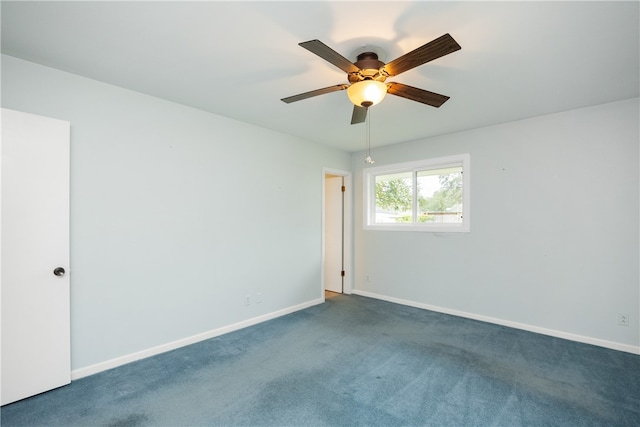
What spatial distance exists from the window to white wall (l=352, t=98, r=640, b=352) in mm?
134

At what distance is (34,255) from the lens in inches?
87.1

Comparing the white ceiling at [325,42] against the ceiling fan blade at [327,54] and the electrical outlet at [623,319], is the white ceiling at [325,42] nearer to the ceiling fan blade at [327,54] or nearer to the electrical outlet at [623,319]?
the ceiling fan blade at [327,54]

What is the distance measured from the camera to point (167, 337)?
2.97m

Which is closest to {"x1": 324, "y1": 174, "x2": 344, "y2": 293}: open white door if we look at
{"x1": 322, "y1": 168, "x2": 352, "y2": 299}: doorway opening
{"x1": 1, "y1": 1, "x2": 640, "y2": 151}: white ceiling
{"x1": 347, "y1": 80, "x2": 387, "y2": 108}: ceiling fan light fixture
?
{"x1": 322, "y1": 168, "x2": 352, "y2": 299}: doorway opening

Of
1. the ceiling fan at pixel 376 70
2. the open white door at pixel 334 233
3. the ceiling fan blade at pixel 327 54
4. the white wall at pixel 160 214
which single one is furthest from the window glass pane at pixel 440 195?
the ceiling fan blade at pixel 327 54

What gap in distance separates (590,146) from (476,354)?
2488 mm

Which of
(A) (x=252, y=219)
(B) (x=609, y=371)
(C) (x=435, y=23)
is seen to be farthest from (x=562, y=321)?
(A) (x=252, y=219)

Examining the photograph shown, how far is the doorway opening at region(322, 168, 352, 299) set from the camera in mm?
5215

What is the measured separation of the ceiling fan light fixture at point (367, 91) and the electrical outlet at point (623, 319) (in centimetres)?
330

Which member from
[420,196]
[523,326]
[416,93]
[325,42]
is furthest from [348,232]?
[325,42]

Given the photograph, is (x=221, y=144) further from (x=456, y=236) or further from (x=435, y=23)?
(x=456, y=236)

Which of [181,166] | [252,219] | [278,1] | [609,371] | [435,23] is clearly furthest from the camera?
[252,219]

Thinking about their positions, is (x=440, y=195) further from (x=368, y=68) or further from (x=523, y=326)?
(x=368, y=68)

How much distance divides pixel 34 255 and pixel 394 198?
4298mm
